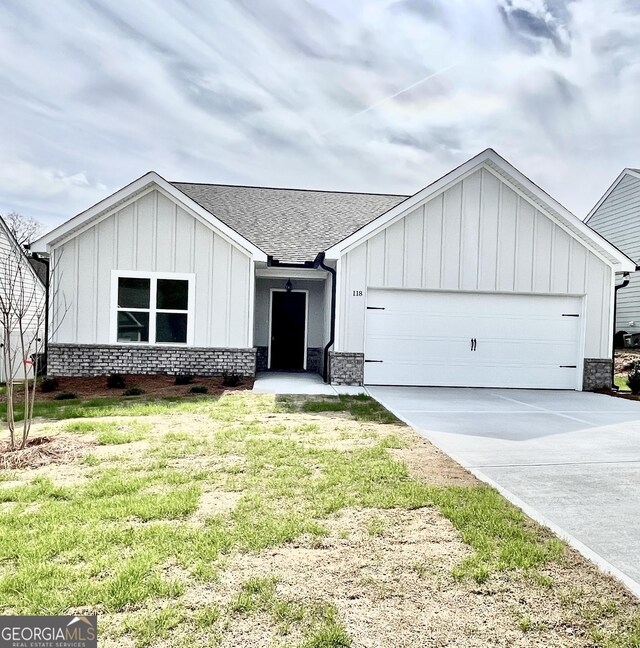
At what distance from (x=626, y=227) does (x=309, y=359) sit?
15.2m

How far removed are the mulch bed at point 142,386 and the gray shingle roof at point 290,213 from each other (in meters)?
3.82

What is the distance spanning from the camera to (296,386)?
36.4 ft

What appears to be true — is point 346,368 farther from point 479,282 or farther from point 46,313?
point 46,313

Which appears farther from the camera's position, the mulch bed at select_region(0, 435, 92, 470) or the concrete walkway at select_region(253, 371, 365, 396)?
the concrete walkway at select_region(253, 371, 365, 396)

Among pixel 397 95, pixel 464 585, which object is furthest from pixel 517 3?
pixel 464 585

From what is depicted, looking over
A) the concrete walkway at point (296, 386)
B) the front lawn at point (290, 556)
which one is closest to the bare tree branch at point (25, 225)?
the concrete walkway at point (296, 386)

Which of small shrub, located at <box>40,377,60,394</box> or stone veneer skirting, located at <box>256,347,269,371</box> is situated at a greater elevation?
stone veneer skirting, located at <box>256,347,269,371</box>

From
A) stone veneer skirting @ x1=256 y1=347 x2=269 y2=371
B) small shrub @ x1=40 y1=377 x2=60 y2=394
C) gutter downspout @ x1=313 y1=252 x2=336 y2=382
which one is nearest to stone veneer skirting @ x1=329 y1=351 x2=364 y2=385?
gutter downspout @ x1=313 y1=252 x2=336 y2=382

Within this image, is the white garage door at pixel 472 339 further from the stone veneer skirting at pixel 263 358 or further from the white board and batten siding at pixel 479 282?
the stone veneer skirting at pixel 263 358

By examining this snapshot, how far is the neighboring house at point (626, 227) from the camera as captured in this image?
19125 mm

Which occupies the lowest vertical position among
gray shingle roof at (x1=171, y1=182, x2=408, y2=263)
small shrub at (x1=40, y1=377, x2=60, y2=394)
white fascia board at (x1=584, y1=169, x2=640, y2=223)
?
small shrub at (x1=40, y1=377, x2=60, y2=394)

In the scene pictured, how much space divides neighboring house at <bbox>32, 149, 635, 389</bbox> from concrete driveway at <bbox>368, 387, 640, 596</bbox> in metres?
1.59

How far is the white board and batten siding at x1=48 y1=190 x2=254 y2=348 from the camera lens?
1186 centimetres

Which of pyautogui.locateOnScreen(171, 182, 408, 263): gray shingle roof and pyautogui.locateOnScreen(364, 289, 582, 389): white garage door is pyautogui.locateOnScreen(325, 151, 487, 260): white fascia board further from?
pyautogui.locateOnScreen(171, 182, 408, 263): gray shingle roof
